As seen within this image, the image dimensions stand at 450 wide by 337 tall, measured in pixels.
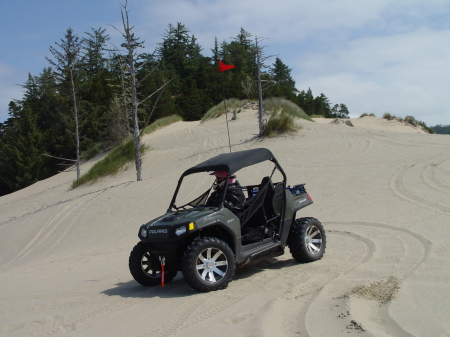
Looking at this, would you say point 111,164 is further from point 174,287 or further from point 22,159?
point 22,159

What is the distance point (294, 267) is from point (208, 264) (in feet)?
5.49

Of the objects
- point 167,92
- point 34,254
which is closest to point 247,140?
point 34,254

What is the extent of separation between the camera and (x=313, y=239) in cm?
745

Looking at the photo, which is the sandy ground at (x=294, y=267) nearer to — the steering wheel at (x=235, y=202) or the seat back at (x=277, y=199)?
the seat back at (x=277, y=199)

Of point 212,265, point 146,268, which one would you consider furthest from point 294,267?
point 146,268

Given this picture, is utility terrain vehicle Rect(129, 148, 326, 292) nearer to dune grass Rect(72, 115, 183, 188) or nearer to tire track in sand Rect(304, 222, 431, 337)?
tire track in sand Rect(304, 222, 431, 337)

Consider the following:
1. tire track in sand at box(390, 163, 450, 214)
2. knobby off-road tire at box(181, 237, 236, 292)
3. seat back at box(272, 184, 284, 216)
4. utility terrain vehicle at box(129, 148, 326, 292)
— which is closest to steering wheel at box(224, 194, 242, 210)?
utility terrain vehicle at box(129, 148, 326, 292)

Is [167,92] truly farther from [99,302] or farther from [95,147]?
[99,302]

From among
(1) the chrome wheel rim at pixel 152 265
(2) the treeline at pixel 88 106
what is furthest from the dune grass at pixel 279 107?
(1) the chrome wheel rim at pixel 152 265

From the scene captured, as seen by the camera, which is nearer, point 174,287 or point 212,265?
point 212,265

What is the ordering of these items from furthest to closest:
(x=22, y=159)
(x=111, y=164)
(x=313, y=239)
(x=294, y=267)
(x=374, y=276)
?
(x=22, y=159), (x=111, y=164), (x=313, y=239), (x=294, y=267), (x=374, y=276)

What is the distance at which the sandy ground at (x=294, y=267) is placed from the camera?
4.47 meters

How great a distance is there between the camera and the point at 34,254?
43.4ft

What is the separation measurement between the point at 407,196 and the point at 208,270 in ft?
22.2
